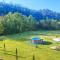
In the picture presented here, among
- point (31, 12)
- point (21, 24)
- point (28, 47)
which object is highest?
point (31, 12)

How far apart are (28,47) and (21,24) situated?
0.32 meters

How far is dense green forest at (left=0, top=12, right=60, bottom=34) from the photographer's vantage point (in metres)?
2.57

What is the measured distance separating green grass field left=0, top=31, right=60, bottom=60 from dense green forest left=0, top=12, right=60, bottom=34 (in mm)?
69

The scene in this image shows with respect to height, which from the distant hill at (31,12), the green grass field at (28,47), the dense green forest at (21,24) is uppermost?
the distant hill at (31,12)

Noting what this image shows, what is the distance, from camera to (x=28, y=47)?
2.49 m

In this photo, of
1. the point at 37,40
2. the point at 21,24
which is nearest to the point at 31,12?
the point at 21,24

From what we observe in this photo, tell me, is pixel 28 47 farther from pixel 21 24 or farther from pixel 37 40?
pixel 21 24

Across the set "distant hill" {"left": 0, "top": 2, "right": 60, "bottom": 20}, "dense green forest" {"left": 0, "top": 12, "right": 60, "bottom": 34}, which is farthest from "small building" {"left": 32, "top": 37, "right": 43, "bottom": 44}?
"distant hill" {"left": 0, "top": 2, "right": 60, "bottom": 20}

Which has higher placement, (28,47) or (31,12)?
(31,12)

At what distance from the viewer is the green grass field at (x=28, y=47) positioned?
7.95 feet

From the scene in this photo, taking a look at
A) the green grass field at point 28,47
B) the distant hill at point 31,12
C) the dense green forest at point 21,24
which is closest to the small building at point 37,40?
the green grass field at point 28,47

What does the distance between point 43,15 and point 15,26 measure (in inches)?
15.7

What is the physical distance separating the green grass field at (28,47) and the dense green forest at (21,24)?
0.07 metres

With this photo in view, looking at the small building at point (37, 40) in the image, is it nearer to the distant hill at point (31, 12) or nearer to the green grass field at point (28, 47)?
the green grass field at point (28, 47)
